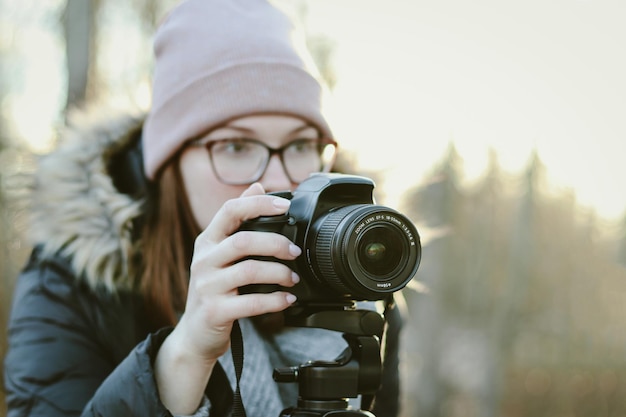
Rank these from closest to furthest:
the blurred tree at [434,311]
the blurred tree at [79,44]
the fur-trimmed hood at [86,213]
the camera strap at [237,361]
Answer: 1. the camera strap at [237,361]
2. the fur-trimmed hood at [86,213]
3. the blurred tree at [79,44]
4. the blurred tree at [434,311]

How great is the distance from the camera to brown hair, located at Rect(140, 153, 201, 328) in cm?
152

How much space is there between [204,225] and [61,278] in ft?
1.09

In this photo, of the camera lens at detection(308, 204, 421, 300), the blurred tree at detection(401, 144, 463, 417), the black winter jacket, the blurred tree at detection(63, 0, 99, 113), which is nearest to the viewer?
the camera lens at detection(308, 204, 421, 300)

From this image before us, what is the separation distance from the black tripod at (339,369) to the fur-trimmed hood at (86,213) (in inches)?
21.5

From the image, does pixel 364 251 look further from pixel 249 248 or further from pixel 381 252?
pixel 249 248

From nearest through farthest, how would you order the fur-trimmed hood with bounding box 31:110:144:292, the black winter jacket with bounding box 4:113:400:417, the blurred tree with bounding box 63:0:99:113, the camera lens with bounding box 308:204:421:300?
the camera lens with bounding box 308:204:421:300 < the black winter jacket with bounding box 4:113:400:417 < the fur-trimmed hood with bounding box 31:110:144:292 < the blurred tree with bounding box 63:0:99:113

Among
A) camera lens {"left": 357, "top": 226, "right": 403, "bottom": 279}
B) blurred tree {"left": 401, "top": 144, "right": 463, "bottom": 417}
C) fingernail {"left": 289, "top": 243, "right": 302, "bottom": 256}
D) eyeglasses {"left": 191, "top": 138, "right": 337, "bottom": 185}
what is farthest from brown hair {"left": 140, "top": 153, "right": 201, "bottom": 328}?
blurred tree {"left": 401, "top": 144, "right": 463, "bottom": 417}

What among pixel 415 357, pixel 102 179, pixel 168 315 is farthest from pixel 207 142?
pixel 415 357

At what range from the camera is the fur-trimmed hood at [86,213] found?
1.49m

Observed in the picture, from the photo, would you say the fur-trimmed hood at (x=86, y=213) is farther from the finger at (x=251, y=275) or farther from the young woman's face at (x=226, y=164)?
the finger at (x=251, y=275)

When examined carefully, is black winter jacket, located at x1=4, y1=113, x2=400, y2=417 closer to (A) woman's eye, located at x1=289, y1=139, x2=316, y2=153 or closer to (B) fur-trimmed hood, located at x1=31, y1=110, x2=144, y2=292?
(B) fur-trimmed hood, located at x1=31, y1=110, x2=144, y2=292

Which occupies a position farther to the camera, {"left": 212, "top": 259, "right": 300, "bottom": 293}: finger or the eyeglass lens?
the eyeglass lens

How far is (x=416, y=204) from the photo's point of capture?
6.43 feet

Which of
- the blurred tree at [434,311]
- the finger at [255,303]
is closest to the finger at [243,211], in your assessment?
the finger at [255,303]
